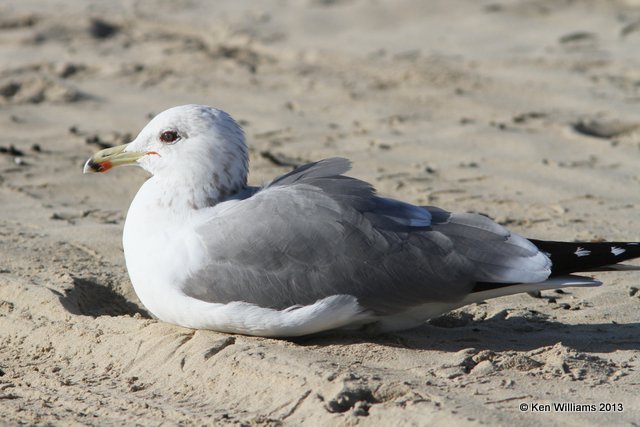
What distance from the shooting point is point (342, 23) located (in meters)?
11.0

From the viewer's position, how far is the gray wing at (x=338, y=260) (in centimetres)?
420

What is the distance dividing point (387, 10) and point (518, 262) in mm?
7381

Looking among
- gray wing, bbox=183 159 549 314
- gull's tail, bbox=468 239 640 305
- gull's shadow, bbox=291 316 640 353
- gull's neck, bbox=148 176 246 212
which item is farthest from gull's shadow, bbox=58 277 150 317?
gull's tail, bbox=468 239 640 305

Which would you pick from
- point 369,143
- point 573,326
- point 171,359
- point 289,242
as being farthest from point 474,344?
point 369,143

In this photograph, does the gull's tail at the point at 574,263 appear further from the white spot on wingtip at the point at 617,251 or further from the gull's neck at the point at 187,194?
the gull's neck at the point at 187,194

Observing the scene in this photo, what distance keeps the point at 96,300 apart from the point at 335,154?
2.75m

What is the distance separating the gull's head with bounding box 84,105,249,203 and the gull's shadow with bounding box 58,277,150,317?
0.77 meters

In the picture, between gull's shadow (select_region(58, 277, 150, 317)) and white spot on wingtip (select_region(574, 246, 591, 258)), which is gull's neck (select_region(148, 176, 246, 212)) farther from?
white spot on wingtip (select_region(574, 246, 591, 258))

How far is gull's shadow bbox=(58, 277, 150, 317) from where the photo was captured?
16.2 feet

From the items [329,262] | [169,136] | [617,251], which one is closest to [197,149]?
[169,136]

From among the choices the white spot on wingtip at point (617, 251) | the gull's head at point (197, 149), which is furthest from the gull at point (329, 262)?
the gull's head at point (197, 149)

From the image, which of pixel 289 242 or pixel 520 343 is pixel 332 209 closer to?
pixel 289 242

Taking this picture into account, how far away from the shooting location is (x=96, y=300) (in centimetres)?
507

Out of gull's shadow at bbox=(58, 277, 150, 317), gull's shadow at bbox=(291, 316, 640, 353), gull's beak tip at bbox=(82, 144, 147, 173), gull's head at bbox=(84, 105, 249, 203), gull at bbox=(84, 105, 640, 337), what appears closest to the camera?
gull at bbox=(84, 105, 640, 337)
